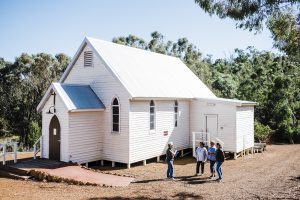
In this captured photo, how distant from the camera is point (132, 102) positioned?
2003 centimetres

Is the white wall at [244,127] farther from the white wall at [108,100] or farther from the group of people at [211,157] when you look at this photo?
the white wall at [108,100]

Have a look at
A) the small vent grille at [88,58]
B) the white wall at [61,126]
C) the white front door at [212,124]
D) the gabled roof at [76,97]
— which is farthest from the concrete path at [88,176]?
the white front door at [212,124]

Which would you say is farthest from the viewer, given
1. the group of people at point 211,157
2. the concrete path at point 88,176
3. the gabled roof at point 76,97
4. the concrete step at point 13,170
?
the gabled roof at point 76,97

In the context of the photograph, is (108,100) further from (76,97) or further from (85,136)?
(85,136)

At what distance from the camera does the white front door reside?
24.6m

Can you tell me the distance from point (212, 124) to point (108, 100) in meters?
8.62

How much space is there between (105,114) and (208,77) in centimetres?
2862

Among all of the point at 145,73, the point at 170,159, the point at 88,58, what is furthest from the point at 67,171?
the point at 145,73

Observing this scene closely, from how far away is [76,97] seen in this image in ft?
65.6

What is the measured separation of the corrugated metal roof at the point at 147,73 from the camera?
2105 cm

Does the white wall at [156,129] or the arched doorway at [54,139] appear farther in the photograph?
the white wall at [156,129]

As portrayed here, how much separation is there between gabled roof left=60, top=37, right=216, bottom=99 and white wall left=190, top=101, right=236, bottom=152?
5.04 ft

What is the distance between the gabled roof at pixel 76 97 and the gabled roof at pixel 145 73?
85.4 inches

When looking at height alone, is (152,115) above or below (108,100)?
below
